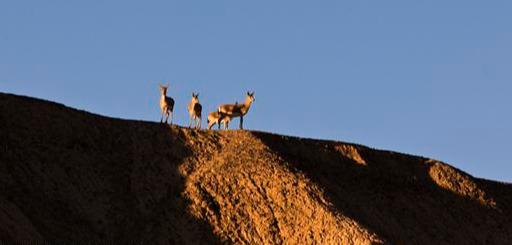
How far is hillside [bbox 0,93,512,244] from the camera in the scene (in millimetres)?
51469

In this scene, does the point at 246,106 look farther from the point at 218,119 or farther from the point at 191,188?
the point at 191,188

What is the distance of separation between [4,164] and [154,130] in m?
7.64

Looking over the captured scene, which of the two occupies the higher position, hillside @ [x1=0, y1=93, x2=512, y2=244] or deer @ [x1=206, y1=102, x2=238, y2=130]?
deer @ [x1=206, y1=102, x2=238, y2=130]

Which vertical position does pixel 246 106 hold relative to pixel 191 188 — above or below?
above

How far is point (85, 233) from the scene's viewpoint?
50.2 meters

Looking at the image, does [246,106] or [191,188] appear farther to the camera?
[246,106]

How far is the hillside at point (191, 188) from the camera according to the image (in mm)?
51469

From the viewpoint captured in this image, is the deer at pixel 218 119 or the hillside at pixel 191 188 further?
the deer at pixel 218 119

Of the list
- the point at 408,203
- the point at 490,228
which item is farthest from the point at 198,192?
the point at 490,228

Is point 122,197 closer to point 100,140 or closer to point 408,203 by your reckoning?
point 100,140

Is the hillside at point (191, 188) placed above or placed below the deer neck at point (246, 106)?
below

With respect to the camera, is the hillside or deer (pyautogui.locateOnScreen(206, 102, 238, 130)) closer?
the hillside

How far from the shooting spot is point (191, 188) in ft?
178

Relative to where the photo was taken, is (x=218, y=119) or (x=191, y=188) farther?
(x=218, y=119)
